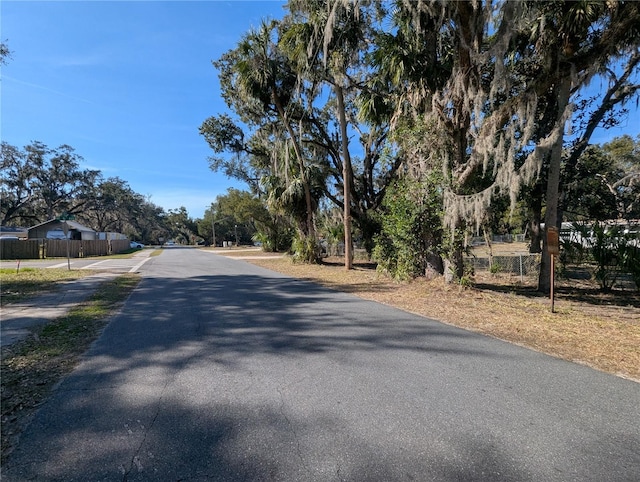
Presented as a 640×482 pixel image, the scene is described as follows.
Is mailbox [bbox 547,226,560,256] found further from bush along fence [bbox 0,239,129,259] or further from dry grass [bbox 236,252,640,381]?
bush along fence [bbox 0,239,129,259]

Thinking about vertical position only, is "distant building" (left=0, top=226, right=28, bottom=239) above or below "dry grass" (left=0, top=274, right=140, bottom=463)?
above

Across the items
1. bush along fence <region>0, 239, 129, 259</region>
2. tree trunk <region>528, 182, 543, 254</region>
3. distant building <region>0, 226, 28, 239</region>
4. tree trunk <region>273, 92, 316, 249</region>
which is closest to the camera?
tree trunk <region>528, 182, 543, 254</region>

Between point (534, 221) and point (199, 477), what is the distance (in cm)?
1813

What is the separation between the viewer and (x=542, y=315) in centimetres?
650

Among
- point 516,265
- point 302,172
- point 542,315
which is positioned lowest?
point 542,315

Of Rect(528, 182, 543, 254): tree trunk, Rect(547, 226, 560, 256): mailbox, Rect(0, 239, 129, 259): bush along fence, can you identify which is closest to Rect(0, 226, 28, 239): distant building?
Rect(0, 239, 129, 259): bush along fence

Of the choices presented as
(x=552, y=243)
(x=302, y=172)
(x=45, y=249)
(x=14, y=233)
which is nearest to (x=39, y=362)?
(x=552, y=243)

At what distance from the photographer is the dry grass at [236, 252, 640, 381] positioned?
449 cm

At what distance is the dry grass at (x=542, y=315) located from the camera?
449 cm

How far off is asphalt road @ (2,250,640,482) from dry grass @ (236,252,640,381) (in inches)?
22.7

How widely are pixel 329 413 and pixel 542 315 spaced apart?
5.36 metres

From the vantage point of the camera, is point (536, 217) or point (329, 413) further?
point (536, 217)

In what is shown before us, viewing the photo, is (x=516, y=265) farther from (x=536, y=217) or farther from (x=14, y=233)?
(x=14, y=233)

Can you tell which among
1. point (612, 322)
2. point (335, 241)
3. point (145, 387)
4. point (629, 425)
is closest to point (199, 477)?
point (145, 387)
